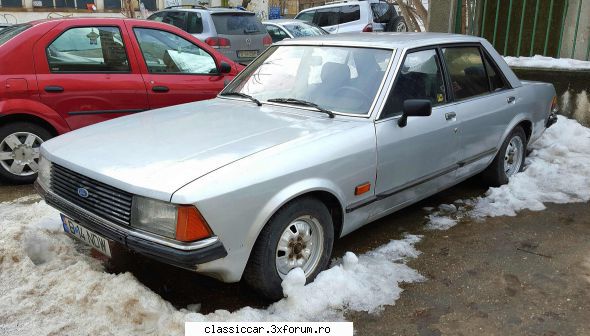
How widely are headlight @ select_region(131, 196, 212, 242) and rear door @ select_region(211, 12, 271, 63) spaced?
7.61 m

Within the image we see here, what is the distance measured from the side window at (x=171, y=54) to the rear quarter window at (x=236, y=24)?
161 inches

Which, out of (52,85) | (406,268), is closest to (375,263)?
(406,268)

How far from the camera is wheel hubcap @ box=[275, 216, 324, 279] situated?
9.81 ft

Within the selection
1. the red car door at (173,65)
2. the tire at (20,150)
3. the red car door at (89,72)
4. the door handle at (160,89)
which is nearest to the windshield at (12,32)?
the red car door at (89,72)

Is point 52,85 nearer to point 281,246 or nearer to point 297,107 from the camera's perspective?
point 297,107

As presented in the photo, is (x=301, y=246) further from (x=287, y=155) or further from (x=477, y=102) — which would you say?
(x=477, y=102)

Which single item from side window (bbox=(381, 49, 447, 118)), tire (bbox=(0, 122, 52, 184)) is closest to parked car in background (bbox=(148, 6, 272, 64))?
tire (bbox=(0, 122, 52, 184))

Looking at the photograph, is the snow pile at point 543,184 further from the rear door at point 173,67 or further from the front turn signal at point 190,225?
the rear door at point 173,67

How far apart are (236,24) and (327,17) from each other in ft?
22.1

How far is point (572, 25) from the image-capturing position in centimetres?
777

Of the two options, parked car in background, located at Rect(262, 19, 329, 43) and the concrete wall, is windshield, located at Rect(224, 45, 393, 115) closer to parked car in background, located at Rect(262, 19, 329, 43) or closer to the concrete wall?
the concrete wall

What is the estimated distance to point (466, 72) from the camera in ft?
14.8

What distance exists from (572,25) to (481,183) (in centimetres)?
419

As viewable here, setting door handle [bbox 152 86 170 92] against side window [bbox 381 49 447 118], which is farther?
door handle [bbox 152 86 170 92]
